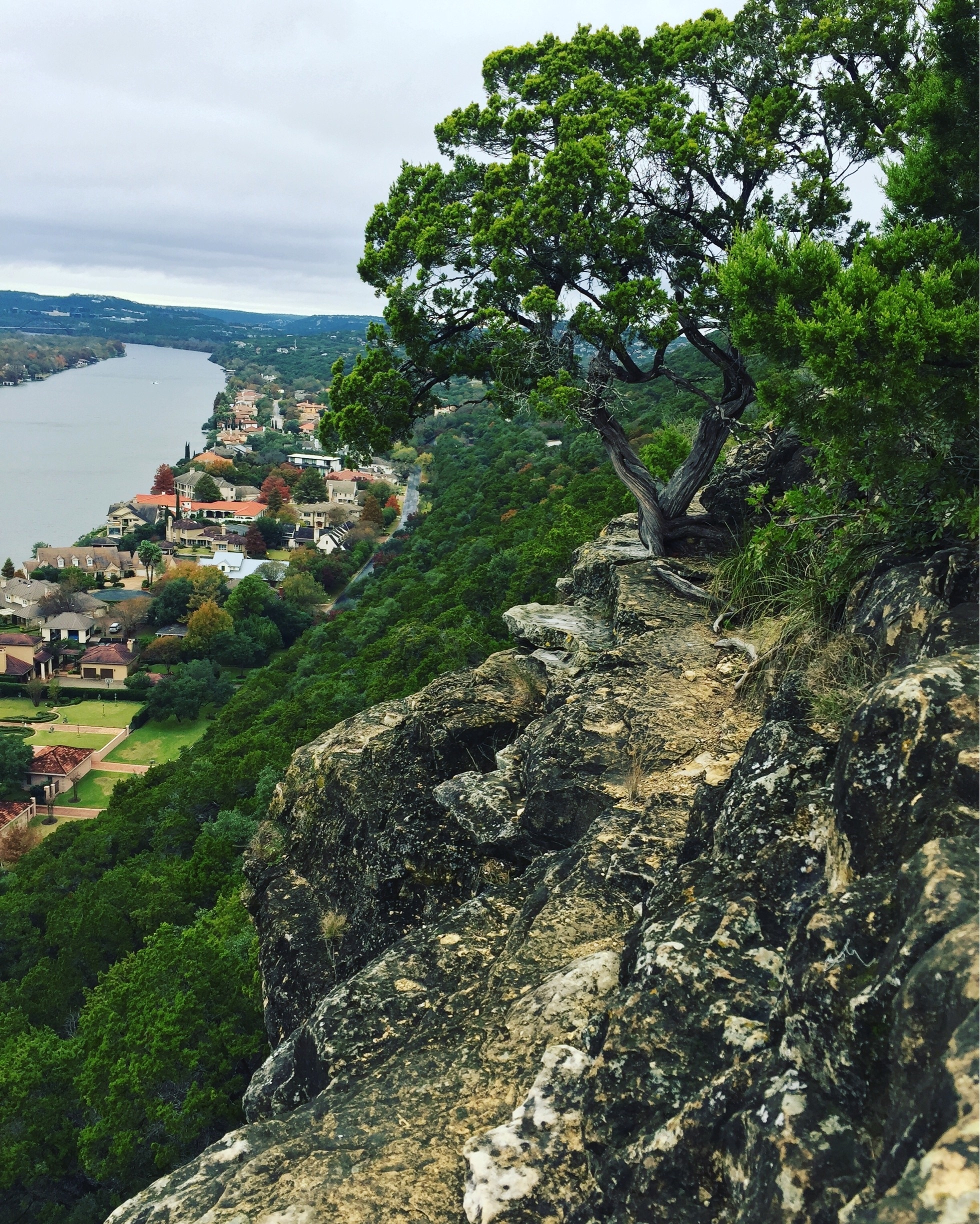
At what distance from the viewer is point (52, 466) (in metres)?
111

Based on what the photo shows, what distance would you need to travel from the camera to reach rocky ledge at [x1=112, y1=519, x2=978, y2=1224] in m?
2.84

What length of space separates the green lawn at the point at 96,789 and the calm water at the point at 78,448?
42.3 meters

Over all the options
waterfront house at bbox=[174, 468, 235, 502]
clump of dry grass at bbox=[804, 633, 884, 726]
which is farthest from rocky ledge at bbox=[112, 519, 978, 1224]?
waterfront house at bbox=[174, 468, 235, 502]

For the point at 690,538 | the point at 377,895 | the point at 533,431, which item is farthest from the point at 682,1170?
the point at 533,431

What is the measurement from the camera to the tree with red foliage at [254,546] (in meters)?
76.1

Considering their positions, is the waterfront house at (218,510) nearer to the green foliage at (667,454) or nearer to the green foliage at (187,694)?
the green foliage at (187,694)

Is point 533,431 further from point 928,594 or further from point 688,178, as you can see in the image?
point 928,594

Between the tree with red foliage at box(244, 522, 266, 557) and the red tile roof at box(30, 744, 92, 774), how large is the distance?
37278mm

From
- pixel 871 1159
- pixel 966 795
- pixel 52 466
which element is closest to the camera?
pixel 871 1159

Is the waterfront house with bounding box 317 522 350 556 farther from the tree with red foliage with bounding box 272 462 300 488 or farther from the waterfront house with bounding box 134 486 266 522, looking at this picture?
the tree with red foliage with bounding box 272 462 300 488

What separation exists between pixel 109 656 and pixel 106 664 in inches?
18.2

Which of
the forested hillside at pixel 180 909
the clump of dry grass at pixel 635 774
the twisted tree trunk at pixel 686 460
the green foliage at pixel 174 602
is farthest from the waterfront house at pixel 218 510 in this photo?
the clump of dry grass at pixel 635 774

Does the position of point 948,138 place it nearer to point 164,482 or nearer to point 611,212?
point 611,212

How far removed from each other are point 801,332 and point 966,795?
2805 millimetres
